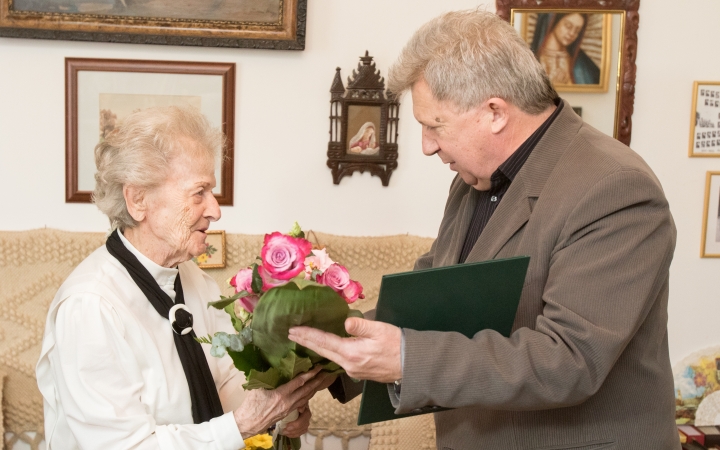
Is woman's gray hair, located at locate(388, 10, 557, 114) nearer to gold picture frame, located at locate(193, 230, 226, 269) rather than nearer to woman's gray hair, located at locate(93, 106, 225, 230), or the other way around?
woman's gray hair, located at locate(93, 106, 225, 230)

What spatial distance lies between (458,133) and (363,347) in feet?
1.79

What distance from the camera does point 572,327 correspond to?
1.26 m

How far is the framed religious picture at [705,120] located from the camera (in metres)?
3.04

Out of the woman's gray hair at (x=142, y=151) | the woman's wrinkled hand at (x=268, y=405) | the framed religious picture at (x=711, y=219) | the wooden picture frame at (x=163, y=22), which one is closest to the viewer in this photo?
the woman's wrinkled hand at (x=268, y=405)

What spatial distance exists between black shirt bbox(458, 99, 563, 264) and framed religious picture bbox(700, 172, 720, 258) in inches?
70.9

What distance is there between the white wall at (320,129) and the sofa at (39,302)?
0.28 ft

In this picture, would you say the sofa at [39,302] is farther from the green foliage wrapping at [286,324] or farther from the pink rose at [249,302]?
the pink rose at [249,302]

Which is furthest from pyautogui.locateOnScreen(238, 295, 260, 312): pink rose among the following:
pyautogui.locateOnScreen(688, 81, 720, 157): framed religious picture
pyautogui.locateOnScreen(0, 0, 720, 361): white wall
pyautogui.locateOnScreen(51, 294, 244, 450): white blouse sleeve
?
pyautogui.locateOnScreen(688, 81, 720, 157): framed religious picture

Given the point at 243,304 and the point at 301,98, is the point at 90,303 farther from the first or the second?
the point at 301,98

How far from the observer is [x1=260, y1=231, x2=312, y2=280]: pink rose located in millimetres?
1228

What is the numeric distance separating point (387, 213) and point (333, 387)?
1.38 m

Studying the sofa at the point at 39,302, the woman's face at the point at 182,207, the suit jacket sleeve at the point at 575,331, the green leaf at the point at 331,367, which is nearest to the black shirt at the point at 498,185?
the suit jacket sleeve at the point at 575,331

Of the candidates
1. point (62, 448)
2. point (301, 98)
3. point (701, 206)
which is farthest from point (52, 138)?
point (701, 206)

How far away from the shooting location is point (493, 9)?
2.98 metres
